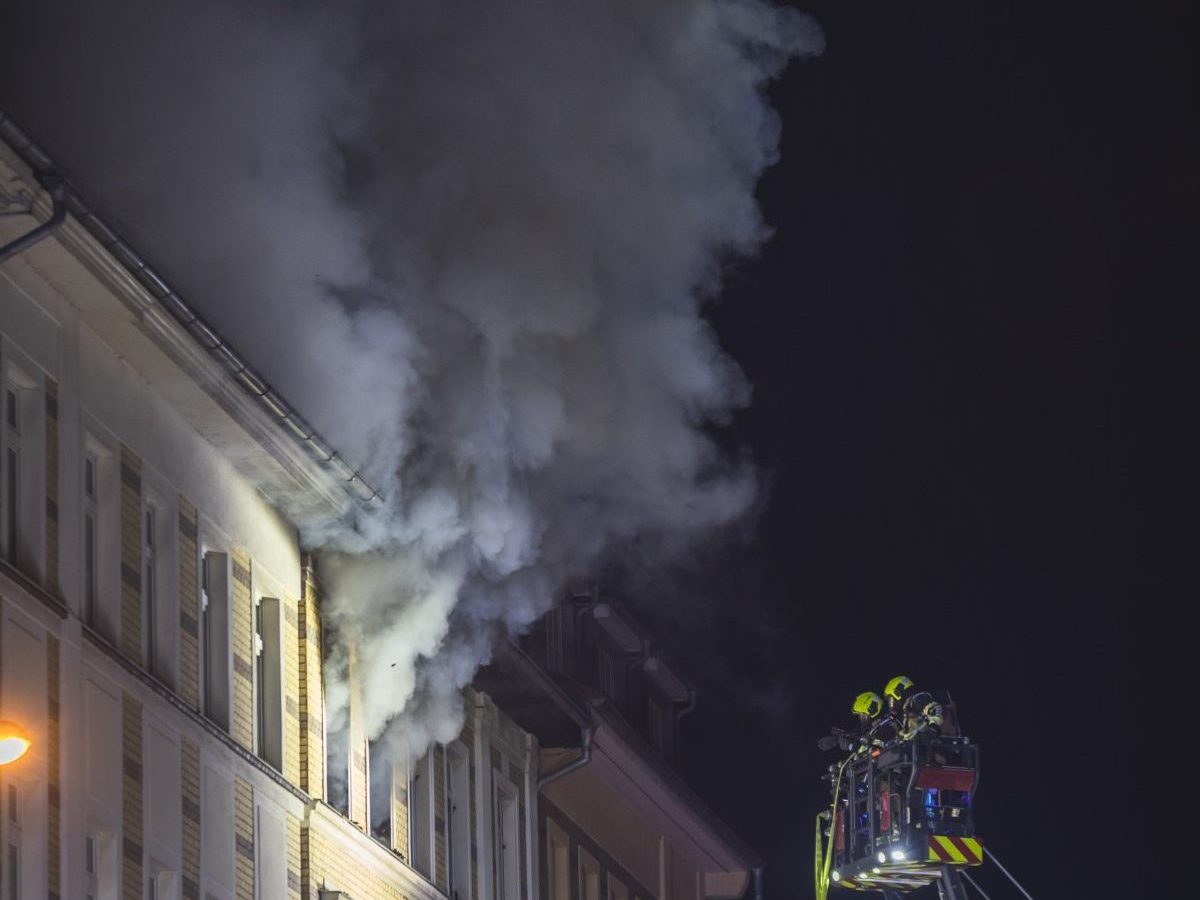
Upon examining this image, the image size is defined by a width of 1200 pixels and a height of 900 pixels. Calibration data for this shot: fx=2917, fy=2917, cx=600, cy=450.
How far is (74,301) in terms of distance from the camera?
18.5m

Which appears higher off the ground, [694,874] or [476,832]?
[694,874]

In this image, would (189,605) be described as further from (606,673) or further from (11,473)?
(606,673)

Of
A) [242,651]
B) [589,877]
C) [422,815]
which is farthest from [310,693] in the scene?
[589,877]

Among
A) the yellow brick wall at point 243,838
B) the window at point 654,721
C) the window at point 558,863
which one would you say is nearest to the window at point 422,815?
the window at point 558,863

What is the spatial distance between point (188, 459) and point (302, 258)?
7.90 ft

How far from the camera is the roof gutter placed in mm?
16719

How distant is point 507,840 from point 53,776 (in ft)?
40.3

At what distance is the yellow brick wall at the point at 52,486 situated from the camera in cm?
1766

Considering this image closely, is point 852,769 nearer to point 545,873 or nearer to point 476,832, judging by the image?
point 476,832

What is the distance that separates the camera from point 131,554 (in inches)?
755

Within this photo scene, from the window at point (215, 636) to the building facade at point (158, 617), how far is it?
0.07ft

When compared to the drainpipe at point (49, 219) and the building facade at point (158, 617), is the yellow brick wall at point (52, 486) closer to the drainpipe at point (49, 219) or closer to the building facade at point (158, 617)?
the building facade at point (158, 617)

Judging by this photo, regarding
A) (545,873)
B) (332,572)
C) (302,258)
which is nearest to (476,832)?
(545,873)

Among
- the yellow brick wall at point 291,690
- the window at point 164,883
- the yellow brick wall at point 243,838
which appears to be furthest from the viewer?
the yellow brick wall at point 291,690
